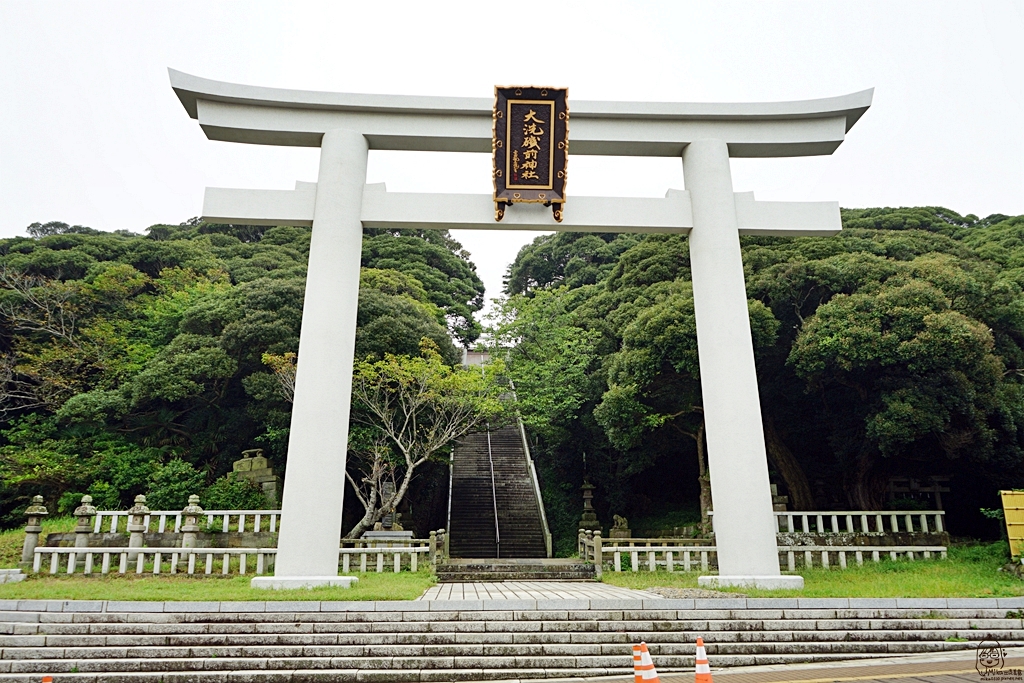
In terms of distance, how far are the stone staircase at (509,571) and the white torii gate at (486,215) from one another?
12.4 feet

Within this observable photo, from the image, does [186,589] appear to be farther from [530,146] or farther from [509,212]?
[530,146]

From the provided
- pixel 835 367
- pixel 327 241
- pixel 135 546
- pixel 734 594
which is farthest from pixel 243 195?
pixel 835 367

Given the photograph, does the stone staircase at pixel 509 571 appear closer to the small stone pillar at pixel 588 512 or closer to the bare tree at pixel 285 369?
the small stone pillar at pixel 588 512

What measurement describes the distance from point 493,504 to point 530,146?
11113 millimetres

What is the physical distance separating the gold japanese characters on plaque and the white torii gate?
289 millimetres

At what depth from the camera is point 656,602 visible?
24.3 feet

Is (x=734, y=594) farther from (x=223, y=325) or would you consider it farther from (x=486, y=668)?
(x=223, y=325)

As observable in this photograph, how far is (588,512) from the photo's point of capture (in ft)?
56.8

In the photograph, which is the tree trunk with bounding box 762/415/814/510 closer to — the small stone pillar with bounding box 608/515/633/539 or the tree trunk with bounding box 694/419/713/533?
the tree trunk with bounding box 694/419/713/533

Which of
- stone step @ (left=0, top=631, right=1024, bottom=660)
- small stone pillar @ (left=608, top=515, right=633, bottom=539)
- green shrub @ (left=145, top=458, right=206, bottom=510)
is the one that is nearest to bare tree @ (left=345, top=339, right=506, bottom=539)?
green shrub @ (left=145, top=458, right=206, bottom=510)

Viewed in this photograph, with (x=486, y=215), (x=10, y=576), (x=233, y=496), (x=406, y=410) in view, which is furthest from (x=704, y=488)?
(x=10, y=576)

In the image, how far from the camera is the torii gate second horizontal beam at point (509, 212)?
9.96m

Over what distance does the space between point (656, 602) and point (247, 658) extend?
164 inches

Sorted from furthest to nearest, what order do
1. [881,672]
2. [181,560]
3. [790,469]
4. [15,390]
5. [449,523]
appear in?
[449,523]
[15,390]
[790,469]
[181,560]
[881,672]
